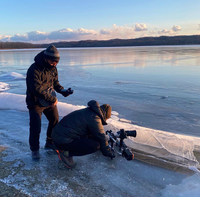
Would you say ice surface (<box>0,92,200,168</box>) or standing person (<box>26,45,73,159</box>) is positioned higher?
standing person (<box>26,45,73,159</box>)

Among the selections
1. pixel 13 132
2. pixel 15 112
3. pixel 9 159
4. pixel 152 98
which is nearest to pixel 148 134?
pixel 9 159

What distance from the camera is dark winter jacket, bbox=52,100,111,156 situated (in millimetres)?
2078

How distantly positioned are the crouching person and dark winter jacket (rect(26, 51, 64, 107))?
429mm

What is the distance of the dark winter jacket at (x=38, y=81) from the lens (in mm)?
2229

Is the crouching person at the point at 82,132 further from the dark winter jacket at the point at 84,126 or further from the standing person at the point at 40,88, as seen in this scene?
the standing person at the point at 40,88

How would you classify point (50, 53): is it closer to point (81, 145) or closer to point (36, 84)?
point (36, 84)

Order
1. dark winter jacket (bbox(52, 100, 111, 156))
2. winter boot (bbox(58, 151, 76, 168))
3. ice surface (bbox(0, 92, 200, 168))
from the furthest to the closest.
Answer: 1. ice surface (bbox(0, 92, 200, 168))
2. winter boot (bbox(58, 151, 76, 168))
3. dark winter jacket (bbox(52, 100, 111, 156))

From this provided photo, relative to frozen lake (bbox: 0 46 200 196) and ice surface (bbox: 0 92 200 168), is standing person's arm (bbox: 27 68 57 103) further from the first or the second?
ice surface (bbox: 0 92 200 168)

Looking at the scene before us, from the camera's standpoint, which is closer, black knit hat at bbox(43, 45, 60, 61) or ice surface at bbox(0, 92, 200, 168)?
black knit hat at bbox(43, 45, 60, 61)

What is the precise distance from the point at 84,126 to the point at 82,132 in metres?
0.10

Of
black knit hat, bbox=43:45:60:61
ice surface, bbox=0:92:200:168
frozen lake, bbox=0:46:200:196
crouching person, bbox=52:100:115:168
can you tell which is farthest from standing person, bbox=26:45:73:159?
ice surface, bbox=0:92:200:168

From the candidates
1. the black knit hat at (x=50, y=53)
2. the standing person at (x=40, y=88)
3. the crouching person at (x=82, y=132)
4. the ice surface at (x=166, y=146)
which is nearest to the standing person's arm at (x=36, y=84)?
the standing person at (x=40, y=88)

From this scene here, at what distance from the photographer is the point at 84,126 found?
213 centimetres

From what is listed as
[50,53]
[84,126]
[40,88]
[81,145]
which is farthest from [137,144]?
[50,53]
